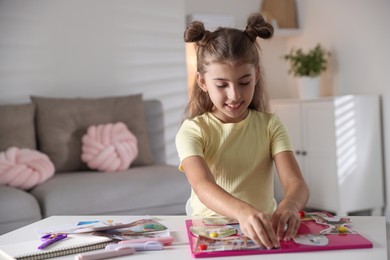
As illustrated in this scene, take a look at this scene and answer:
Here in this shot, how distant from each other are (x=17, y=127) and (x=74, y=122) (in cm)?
32

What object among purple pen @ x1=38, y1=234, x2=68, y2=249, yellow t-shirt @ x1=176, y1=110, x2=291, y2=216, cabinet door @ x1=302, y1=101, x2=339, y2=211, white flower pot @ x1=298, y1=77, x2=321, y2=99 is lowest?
cabinet door @ x1=302, y1=101, x2=339, y2=211

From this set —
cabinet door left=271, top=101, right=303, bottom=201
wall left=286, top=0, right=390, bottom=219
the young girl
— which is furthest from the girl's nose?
cabinet door left=271, top=101, right=303, bottom=201

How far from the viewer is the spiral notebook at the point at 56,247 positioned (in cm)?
101

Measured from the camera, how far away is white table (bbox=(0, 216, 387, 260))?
0.95 m

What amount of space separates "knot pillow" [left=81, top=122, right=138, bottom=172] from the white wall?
1.59 meters

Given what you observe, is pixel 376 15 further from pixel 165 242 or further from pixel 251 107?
pixel 165 242

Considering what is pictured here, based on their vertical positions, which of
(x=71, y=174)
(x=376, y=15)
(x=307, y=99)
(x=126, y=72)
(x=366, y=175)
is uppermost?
(x=376, y=15)

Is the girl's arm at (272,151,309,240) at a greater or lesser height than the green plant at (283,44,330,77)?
lesser

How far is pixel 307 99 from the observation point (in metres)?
3.90

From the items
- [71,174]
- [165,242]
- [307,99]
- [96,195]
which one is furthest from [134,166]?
[165,242]

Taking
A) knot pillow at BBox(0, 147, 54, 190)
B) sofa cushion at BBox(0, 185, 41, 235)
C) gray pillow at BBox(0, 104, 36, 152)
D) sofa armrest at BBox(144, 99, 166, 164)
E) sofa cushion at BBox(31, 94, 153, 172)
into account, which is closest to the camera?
sofa cushion at BBox(0, 185, 41, 235)

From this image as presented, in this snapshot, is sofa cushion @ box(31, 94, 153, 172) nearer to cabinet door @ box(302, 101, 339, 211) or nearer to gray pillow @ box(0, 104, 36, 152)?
gray pillow @ box(0, 104, 36, 152)

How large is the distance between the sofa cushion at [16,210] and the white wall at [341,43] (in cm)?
232

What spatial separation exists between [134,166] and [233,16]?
5.71 feet
